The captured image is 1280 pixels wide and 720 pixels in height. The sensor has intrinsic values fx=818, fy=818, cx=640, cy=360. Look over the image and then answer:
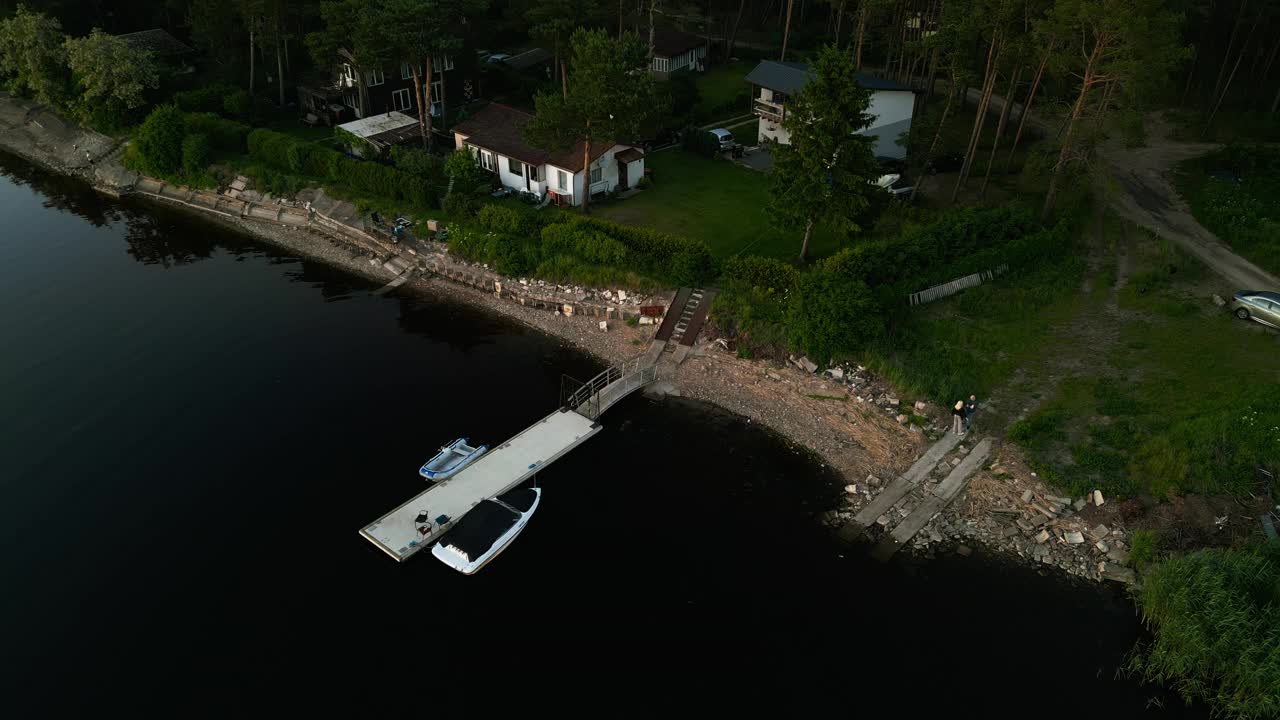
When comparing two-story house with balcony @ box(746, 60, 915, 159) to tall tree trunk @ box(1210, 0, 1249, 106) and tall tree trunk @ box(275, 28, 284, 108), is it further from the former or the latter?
tall tree trunk @ box(275, 28, 284, 108)

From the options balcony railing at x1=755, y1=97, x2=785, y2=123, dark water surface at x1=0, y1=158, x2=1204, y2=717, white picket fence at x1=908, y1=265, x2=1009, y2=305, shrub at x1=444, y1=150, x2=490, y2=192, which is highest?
balcony railing at x1=755, y1=97, x2=785, y2=123

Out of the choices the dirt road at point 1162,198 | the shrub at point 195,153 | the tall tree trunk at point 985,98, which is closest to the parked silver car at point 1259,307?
the dirt road at point 1162,198

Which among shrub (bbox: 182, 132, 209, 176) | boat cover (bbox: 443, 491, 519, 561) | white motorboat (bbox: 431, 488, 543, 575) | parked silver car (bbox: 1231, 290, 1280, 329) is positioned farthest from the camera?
shrub (bbox: 182, 132, 209, 176)

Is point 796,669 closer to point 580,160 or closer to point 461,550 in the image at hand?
point 461,550

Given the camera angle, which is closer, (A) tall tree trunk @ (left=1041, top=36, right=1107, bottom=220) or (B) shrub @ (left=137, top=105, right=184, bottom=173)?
(A) tall tree trunk @ (left=1041, top=36, right=1107, bottom=220)

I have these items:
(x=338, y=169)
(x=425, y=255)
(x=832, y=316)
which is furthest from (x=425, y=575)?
(x=338, y=169)

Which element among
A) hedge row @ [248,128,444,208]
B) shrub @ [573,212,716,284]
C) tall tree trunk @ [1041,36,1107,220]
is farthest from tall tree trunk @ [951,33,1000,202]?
hedge row @ [248,128,444,208]

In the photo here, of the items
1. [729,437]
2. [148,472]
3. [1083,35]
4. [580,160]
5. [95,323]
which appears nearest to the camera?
[148,472]

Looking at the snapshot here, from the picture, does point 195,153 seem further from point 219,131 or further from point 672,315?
point 672,315

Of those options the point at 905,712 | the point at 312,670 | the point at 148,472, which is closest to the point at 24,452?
the point at 148,472
